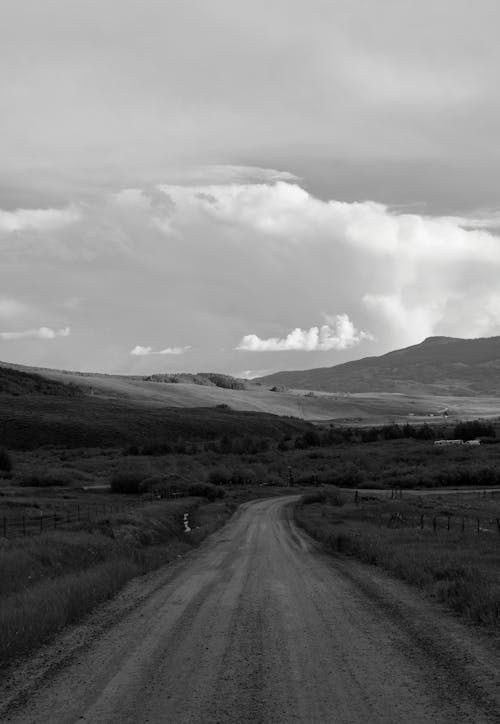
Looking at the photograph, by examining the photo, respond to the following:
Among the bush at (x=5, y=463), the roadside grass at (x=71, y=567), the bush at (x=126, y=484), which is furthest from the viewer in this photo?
the bush at (x=5, y=463)

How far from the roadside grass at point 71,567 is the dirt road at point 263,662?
0.62 meters

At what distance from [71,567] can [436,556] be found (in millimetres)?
13222

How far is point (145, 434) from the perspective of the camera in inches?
6988

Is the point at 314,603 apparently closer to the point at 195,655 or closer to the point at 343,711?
the point at 195,655

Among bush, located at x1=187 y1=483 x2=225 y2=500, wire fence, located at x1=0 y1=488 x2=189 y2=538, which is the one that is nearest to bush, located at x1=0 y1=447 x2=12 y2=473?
bush, located at x1=187 y1=483 x2=225 y2=500

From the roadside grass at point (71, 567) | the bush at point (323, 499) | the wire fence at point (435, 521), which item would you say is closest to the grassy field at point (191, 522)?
the roadside grass at point (71, 567)

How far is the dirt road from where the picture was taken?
9.14 metres

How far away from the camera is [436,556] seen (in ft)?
77.8

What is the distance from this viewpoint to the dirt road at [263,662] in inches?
360

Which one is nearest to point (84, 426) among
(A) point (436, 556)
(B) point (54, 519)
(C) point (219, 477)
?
(C) point (219, 477)

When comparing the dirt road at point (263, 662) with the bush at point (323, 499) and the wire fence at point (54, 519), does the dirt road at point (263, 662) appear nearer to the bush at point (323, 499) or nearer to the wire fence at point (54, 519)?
the wire fence at point (54, 519)

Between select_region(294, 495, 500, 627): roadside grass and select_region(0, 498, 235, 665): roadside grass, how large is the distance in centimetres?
810

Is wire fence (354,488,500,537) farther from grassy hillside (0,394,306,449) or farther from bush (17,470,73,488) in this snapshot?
grassy hillside (0,394,306,449)

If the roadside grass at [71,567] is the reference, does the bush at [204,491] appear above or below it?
below
